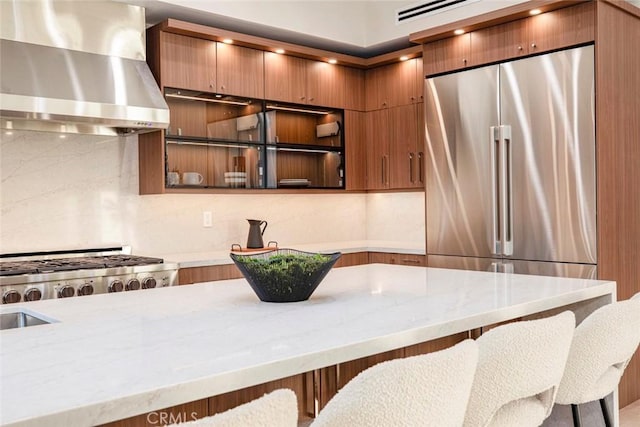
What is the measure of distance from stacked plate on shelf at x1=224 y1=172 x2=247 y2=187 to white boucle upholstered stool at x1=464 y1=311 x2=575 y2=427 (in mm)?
3137

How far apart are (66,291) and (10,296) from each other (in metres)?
0.28

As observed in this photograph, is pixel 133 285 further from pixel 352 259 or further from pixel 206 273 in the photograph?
pixel 352 259

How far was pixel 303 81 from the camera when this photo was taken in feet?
16.3

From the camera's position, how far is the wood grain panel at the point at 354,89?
17.4ft

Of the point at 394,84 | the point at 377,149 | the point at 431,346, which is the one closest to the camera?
the point at 431,346

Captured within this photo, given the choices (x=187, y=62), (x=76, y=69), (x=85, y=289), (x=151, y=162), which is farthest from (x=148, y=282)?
(x=187, y=62)

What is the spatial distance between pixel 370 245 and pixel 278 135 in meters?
1.21

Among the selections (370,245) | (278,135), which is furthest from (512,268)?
(278,135)

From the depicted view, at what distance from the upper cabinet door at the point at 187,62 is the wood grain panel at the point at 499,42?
1834 millimetres

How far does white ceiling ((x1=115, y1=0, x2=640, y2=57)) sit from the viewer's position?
4.28 meters

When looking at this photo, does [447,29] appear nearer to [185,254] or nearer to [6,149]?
[185,254]

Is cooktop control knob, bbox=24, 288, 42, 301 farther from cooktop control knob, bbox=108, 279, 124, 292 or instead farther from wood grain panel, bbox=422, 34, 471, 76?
wood grain panel, bbox=422, 34, 471, 76

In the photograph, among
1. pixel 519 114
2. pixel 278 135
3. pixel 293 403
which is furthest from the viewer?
pixel 278 135

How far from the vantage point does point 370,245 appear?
204 inches
